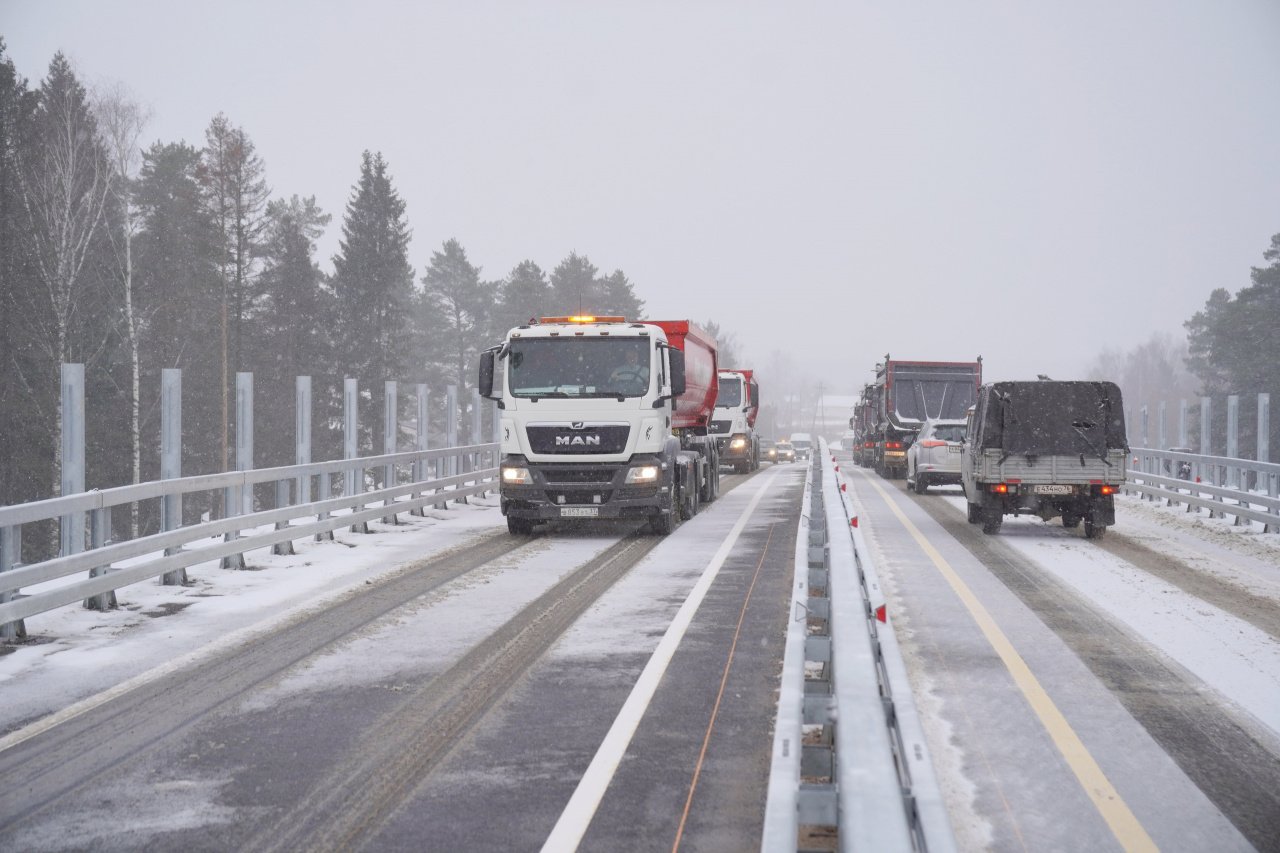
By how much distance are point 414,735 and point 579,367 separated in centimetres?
1052

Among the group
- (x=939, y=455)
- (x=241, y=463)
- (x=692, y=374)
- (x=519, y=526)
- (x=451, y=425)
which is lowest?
(x=519, y=526)

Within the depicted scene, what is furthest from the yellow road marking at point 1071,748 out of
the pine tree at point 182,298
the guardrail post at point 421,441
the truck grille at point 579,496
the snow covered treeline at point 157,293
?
the pine tree at point 182,298

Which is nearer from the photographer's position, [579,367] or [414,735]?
[414,735]

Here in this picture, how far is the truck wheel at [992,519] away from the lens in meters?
16.3

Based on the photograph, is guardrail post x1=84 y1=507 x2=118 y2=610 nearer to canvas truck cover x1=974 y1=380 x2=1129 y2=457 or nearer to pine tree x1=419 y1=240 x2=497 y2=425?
canvas truck cover x1=974 y1=380 x2=1129 y2=457

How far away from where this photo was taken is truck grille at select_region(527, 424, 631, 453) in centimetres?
1573

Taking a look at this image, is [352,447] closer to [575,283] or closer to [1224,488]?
[1224,488]

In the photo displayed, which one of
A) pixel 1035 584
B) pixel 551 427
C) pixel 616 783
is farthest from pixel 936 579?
pixel 616 783

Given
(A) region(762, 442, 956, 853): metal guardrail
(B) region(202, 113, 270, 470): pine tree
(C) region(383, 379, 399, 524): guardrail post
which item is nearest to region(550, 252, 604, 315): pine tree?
(B) region(202, 113, 270, 470): pine tree

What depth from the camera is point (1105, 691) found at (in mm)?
6789

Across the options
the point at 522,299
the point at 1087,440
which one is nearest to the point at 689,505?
the point at 1087,440

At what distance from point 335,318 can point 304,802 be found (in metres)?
60.0

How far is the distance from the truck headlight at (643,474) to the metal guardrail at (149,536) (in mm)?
3464

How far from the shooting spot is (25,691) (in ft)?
22.8
